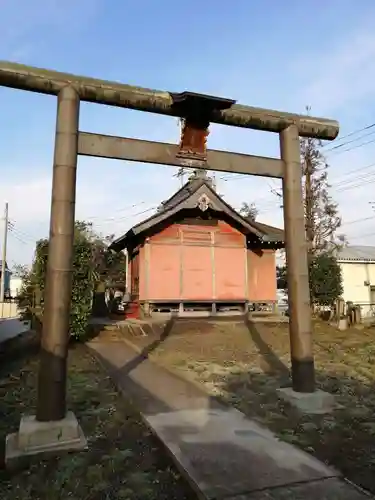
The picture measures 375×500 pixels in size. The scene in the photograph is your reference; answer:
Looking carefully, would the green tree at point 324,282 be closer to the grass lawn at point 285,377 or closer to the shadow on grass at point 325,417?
the grass lawn at point 285,377

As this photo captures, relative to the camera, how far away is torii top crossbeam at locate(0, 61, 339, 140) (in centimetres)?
508

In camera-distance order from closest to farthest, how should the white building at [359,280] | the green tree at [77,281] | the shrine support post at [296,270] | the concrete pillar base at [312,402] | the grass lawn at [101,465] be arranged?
the grass lawn at [101,465]
the concrete pillar base at [312,402]
the shrine support post at [296,270]
the green tree at [77,281]
the white building at [359,280]

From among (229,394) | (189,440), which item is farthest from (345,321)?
(189,440)

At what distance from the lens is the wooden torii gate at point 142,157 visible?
192 inches

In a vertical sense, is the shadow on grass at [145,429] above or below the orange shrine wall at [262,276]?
below

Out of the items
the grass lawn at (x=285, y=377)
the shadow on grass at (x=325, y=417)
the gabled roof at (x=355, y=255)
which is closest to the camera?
the shadow on grass at (x=325, y=417)

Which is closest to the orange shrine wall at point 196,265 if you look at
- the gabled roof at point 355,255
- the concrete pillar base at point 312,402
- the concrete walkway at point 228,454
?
the concrete walkway at point 228,454

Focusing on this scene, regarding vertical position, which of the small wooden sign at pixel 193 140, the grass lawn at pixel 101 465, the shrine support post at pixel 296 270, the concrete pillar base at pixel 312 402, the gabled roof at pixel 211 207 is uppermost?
the gabled roof at pixel 211 207

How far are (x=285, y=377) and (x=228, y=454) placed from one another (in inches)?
156

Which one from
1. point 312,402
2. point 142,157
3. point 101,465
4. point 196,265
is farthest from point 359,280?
point 101,465

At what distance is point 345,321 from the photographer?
56.2ft

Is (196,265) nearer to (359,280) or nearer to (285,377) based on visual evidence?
(285,377)

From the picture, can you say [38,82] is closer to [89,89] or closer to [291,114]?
[89,89]

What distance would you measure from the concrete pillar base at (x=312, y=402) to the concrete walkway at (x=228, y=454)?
852 mm
